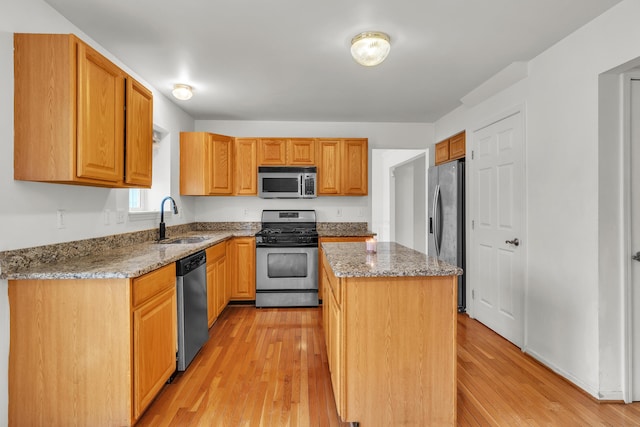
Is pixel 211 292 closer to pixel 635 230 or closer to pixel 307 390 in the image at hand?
pixel 307 390

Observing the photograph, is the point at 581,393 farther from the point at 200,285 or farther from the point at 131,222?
the point at 131,222

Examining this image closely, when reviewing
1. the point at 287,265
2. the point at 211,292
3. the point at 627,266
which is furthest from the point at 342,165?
the point at 627,266

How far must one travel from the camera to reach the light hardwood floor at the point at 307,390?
1851mm

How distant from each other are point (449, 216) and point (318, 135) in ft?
6.75

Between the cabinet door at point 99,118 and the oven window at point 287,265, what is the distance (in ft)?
6.82

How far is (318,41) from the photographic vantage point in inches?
92.0

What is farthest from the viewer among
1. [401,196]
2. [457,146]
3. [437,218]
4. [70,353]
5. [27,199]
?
[401,196]

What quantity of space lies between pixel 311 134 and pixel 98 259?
313 centimetres

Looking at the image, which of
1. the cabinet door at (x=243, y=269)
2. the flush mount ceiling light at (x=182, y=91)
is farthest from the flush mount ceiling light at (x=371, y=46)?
the cabinet door at (x=243, y=269)

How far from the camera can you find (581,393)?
210 cm

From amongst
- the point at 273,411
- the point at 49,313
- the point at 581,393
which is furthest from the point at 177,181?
the point at 581,393

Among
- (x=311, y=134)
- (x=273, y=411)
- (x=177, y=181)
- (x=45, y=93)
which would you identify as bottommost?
(x=273, y=411)

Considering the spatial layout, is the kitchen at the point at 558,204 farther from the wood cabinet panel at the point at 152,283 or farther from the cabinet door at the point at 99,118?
the wood cabinet panel at the point at 152,283

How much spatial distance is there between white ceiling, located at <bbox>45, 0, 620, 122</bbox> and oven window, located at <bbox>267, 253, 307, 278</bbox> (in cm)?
182
